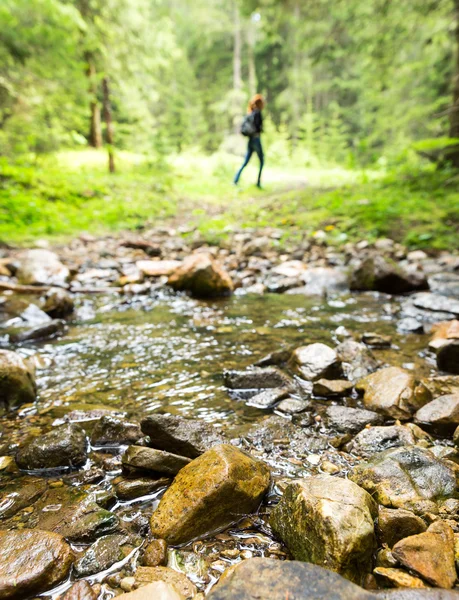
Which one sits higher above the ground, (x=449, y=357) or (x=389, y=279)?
(x=389, y=279)

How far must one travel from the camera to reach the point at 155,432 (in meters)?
2.10

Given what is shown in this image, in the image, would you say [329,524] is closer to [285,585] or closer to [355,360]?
[285,585]

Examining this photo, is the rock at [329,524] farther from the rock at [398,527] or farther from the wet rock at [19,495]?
the wet rock at [19,495]

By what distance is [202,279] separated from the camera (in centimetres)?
556

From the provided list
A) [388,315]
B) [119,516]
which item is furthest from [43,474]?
[388,315]

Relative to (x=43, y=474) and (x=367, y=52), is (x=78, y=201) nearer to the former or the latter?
(x=367, y=52)

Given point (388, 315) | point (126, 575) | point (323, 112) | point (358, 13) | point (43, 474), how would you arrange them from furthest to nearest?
point (323, 112) → point (358, 13) → point (388, 315) → point (43, 474) → point (126, 575)

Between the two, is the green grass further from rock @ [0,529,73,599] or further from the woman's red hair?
rock @ [0,529,73,599]

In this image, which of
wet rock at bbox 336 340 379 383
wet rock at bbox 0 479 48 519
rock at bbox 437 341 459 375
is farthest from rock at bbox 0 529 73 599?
rock at bbox 437 341 459 375

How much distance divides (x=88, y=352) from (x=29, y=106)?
8745 mm

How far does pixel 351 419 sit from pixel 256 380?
2.61 ft

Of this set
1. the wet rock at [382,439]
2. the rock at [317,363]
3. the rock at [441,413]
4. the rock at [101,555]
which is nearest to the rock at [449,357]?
the rock at [441,413]

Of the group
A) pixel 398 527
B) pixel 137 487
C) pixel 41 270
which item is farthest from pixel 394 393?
pixel 41 270

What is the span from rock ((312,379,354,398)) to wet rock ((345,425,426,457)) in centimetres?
52
